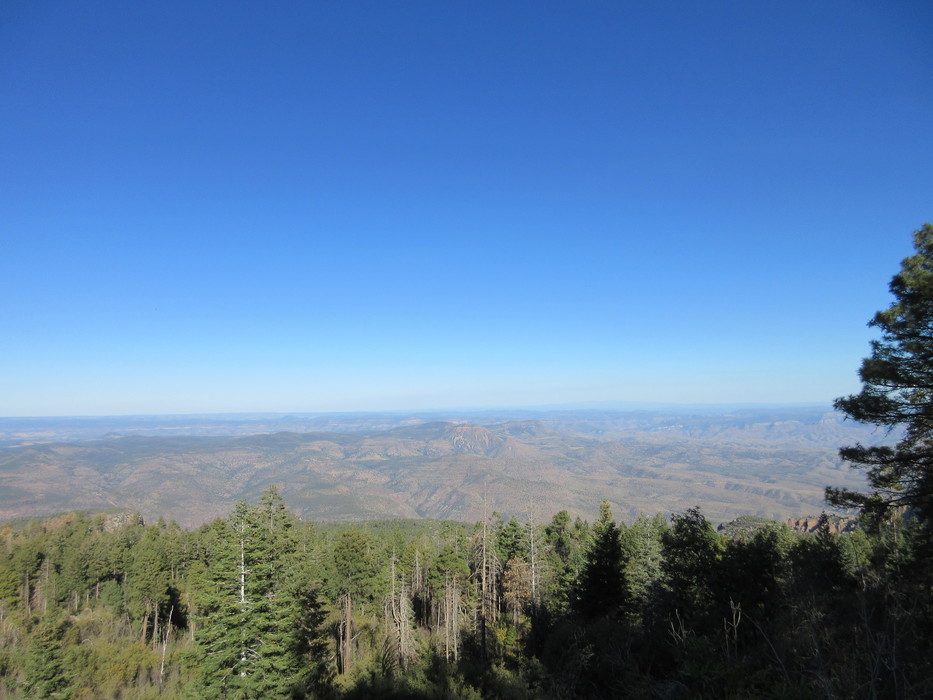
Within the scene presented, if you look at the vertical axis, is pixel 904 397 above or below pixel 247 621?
above

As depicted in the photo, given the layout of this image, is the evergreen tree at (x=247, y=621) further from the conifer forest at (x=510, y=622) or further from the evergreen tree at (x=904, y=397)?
the evergreen tree at (x=904, y=397)

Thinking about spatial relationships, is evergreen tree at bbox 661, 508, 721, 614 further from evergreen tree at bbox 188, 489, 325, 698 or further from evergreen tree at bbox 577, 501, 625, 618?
evergreen tree at bbox 188, 489, 325, 698

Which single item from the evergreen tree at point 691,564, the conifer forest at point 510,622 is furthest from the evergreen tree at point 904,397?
the evergreen tree at point 691,564

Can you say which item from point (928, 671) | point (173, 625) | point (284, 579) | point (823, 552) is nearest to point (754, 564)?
point (823, 552)

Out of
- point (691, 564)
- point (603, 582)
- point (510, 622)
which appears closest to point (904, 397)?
point (691, 564)

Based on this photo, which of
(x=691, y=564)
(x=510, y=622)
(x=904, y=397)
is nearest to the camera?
(x=904, y=397)

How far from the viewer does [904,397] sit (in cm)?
1102

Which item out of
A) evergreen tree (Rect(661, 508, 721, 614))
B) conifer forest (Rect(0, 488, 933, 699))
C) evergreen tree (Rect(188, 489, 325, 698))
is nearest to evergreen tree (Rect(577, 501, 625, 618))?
conifer forest (Rect(0, 488, 933, 699))

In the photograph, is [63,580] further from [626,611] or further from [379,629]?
[626,611]

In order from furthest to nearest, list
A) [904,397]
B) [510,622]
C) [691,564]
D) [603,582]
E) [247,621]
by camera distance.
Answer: [510,622] < [603,582] < [691,564] < [247,621] < [904,397]

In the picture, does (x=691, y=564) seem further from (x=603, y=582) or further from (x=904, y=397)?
(x=904, y=397)

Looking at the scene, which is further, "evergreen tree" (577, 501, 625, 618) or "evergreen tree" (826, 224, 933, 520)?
"evergreen tree" (577, 501, 625, 618)

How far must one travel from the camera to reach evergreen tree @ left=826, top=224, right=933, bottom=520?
34.7 feet

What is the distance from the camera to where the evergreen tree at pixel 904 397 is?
10.6 m
